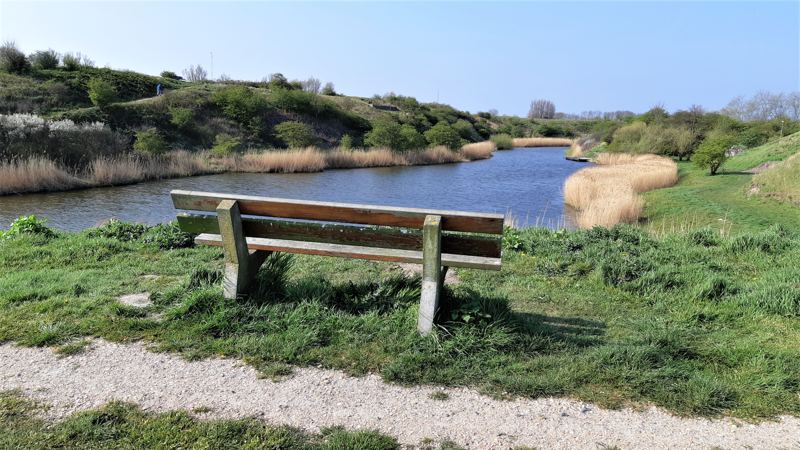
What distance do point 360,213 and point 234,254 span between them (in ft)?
3.76

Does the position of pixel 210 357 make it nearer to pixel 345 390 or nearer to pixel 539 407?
pixel 345 390

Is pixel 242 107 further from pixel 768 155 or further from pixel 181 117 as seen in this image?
pixel 768 155

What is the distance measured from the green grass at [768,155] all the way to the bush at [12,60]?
46164mm

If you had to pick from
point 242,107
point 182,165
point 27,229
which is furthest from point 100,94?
point 27,229

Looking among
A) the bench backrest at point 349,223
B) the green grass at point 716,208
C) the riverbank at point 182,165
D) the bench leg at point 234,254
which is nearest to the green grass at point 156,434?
the bench leg at point 234,254

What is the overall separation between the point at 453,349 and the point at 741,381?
1919mm

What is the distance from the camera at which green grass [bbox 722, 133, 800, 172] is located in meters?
25.4

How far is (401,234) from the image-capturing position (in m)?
3.98

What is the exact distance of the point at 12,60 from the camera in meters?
35.8

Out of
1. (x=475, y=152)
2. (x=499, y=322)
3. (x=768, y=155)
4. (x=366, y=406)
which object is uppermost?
(x=768, y=155)

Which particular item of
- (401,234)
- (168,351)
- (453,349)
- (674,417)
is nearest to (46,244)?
(168,351)

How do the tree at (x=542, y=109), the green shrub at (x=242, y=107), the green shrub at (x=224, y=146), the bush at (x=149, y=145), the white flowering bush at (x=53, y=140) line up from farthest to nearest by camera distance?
the tree at (x=542, y=109), the green shrub at (x=242, y=107), the green shrub at (x=224, y=146), the bush at (x=149, y=145), the white flowering bush at (x=53, y=140)

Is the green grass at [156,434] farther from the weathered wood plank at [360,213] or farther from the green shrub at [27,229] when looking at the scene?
the green shrub at [27,229]

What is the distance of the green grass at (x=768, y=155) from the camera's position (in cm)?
2536
